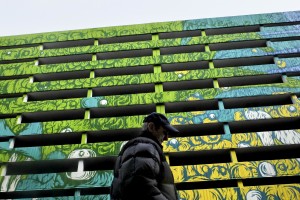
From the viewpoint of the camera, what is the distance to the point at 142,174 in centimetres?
226

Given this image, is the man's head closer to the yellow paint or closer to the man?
the man

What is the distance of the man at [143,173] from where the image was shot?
2227 millimetres

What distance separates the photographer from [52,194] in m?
11.7

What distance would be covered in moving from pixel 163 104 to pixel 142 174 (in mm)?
11285

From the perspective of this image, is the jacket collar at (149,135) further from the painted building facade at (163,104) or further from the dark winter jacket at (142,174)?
the painted building facade at (163,104)

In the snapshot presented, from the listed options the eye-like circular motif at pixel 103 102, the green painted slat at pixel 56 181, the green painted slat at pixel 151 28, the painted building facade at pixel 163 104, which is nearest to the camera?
the green painted slat at pixel 56 181

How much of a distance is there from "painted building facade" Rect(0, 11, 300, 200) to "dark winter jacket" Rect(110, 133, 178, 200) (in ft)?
28.1

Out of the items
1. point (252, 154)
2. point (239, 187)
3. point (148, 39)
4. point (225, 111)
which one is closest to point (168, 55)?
Result: point (148, 39)

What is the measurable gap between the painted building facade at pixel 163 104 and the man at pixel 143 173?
855 cm

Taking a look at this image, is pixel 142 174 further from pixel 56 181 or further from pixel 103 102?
pixel 103 102

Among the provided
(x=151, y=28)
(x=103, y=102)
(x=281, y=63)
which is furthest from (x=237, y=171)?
(x=151, y=28)

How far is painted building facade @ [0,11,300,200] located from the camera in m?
11.4

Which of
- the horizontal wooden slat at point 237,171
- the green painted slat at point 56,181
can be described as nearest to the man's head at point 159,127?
the horizontal wooden slat at point 237,171

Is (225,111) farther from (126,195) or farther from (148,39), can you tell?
(126,195)
